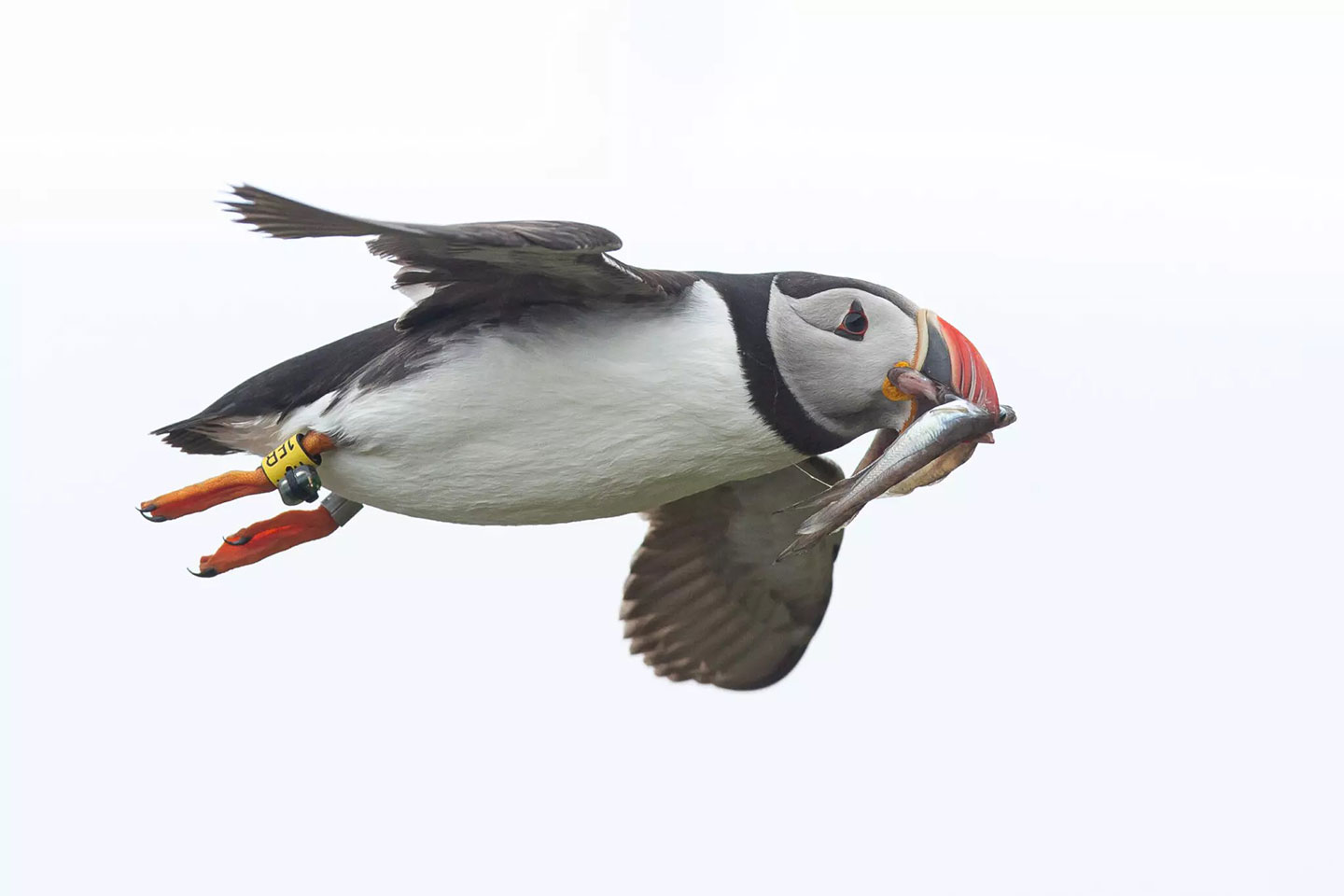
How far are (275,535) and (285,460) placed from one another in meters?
0.56

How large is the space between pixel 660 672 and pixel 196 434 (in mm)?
2161

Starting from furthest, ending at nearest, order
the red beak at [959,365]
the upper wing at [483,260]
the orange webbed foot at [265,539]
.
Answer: the orange webbed foot at [265,539]
the red beak at [959,365]
the upper wing at [483,260]

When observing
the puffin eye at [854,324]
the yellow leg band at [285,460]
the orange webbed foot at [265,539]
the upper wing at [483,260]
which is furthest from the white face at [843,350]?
the orange webbed foot at [265,539]

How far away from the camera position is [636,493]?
6.62 meters

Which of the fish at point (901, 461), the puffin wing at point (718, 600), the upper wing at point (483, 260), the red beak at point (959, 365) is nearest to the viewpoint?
the upper wing at point (483, 260)

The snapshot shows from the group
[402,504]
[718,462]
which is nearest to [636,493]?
[718,462]

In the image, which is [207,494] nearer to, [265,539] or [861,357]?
[265,539]

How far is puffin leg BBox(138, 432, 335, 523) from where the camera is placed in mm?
6684

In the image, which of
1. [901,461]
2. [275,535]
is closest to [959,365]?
[901,461]

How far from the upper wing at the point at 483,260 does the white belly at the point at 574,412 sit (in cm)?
11

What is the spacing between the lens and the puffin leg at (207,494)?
6684 millimetres

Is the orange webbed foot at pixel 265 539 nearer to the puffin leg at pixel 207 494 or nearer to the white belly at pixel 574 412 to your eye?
the puffin leg at pixel 207 494

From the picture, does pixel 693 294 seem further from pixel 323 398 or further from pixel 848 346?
pixel 323 398

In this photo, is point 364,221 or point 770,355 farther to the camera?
point 770,355
